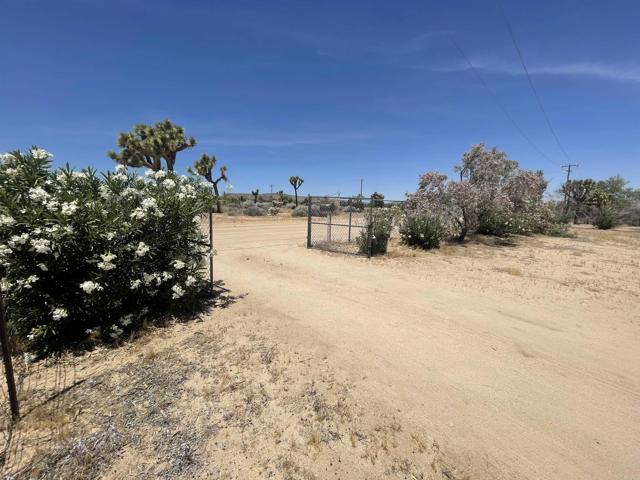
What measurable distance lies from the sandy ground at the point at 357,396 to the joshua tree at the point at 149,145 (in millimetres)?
22908

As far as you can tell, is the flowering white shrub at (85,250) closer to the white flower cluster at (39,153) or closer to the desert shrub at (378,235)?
the white flower cluster at (39,153)

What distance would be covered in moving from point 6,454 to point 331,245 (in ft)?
32.9

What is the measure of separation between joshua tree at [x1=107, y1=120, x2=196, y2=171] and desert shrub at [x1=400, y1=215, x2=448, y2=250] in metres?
20.7

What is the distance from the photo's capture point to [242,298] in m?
5.94

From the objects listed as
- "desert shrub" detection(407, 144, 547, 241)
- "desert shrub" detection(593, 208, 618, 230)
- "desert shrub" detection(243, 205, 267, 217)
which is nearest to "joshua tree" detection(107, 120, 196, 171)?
"desert shrub" detection(243, 205, 267, 217)

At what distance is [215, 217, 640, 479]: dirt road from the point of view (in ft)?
8.49

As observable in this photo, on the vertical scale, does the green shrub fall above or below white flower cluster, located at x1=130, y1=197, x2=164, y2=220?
below

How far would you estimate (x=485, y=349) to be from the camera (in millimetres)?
4109

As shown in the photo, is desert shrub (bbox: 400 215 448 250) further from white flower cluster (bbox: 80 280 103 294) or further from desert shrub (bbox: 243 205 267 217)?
desert shrub (bbox: 243 205 267 217)

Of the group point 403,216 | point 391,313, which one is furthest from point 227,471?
point 403,216

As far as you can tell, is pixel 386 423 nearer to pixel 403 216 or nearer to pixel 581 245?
pixel 403 216

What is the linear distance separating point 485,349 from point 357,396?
6.87ft

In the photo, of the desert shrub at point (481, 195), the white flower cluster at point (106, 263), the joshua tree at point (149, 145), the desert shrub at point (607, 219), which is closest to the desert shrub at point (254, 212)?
the joshua tree at point (149, 145)

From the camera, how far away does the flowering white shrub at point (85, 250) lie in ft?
12.3
